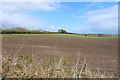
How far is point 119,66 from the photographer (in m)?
3.54

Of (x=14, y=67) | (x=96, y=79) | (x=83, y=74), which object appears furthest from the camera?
(x=14, y=67)

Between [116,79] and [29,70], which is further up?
[29,70]

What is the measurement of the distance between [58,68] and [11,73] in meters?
1.04

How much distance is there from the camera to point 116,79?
104 inches

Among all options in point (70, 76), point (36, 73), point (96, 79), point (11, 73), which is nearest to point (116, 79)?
point (96, 79)

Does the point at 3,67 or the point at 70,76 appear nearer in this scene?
the point at 70,76

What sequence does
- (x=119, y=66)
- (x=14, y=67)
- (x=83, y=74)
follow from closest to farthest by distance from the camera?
1. (x=83, y=74)
2. (x=14, y=67)
3. (x=119, y=66)

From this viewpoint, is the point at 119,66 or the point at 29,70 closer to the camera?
the point at 29,70

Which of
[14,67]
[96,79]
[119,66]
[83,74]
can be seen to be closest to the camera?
[96,79]

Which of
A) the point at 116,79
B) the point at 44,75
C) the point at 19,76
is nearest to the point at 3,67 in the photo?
the point at 19,76

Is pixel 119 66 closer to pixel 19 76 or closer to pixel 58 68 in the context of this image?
pixel 58 68

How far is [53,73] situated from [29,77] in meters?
0.50

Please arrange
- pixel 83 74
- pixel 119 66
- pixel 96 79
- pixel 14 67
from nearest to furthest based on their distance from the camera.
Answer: pixel 96 79 < pixel 83 74 < pixel 14 67 < pixel 119 66

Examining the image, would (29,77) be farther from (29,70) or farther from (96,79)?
(96,79)
